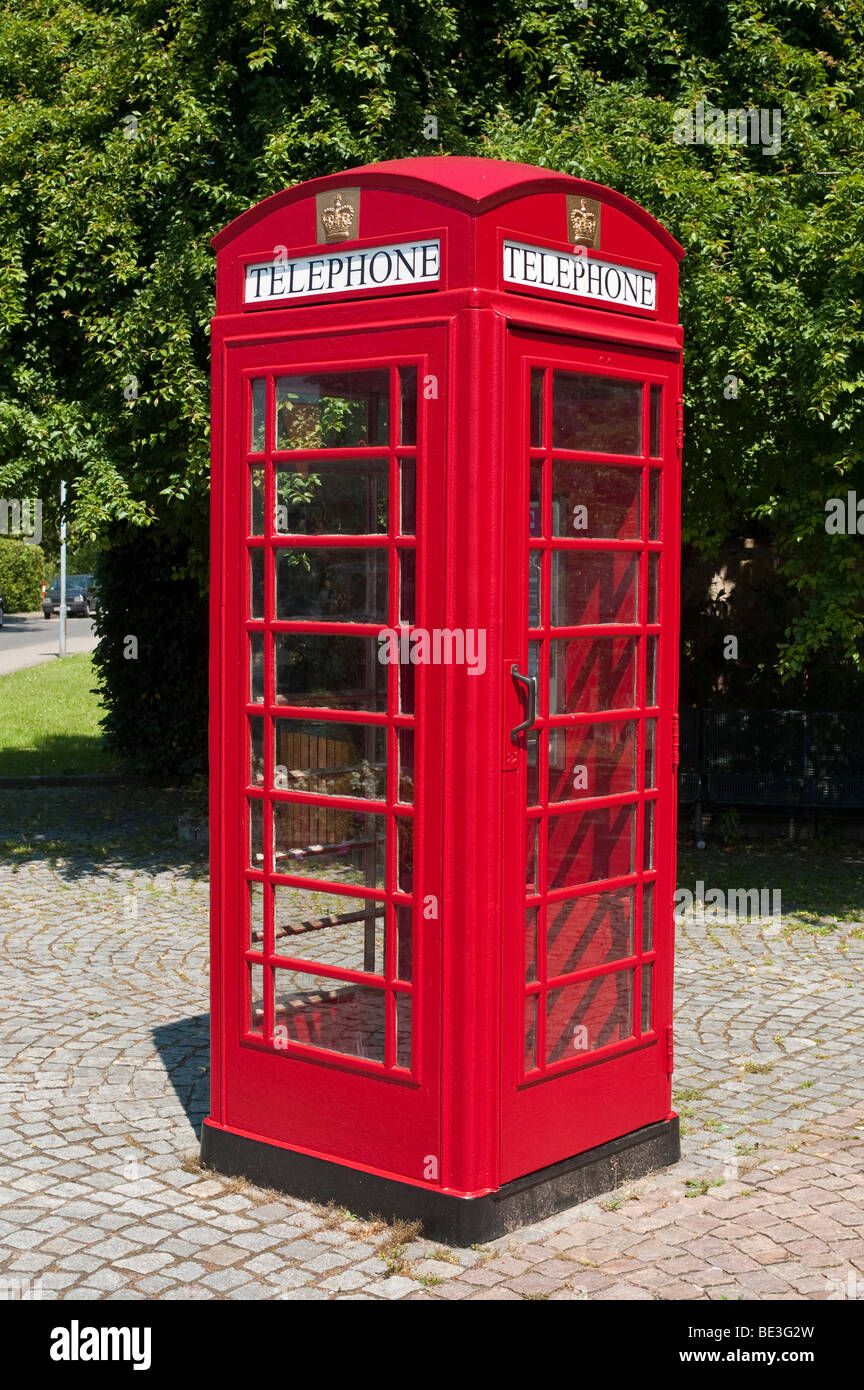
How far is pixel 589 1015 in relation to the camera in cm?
520

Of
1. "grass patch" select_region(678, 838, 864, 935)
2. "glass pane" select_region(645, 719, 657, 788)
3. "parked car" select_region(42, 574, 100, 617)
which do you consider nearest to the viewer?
"glass pane" select_region(645, 719, 657, 788)

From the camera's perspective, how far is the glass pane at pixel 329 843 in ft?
16.5

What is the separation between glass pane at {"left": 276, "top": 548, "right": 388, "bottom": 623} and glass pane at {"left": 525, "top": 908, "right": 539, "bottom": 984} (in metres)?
1.06

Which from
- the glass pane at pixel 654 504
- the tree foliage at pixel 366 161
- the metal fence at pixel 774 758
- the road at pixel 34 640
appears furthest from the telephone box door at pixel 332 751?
the road at pixel 34 640

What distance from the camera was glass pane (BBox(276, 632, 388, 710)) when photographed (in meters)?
5.09

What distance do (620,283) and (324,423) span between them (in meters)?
1.12

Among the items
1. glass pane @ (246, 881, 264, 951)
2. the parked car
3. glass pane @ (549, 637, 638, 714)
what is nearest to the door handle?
glass pane @ (549, 637, 638, 714)

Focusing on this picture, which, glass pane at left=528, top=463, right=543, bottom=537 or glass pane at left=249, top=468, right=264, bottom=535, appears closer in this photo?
glass pane at left=528, top=463, right=543, bottom=537

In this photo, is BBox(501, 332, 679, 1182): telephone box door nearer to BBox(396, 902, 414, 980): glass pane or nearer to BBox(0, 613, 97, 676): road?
BBox(396, 902, 414, 980): glass pane

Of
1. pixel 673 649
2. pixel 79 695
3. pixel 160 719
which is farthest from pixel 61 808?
pixel 79 695

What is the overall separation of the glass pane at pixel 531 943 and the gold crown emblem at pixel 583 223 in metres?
2.18

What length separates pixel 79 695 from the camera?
24.6 metres

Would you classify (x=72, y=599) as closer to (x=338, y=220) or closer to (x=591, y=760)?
(x=338, y=220)

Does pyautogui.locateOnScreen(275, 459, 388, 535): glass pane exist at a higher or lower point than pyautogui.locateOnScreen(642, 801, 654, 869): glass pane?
higher
